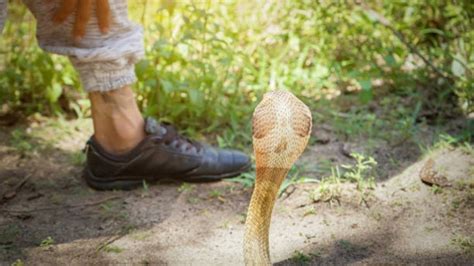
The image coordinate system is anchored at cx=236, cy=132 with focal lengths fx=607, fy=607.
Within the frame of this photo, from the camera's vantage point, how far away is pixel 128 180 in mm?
2523

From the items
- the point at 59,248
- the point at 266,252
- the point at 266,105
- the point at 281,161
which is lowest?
the point at 59,248

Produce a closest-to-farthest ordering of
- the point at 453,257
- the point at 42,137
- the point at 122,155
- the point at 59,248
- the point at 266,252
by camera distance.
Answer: the point at 266,252 → the point at 453,257 → the point at 59,248 → the point at 122,155 → the point at 42,137

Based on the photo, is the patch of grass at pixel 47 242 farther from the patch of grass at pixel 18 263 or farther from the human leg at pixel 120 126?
the human leg at pixel 120 126

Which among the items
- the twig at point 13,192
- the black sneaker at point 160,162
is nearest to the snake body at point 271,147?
the black sneaker at point 160,162

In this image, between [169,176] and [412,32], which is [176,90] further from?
[412,32]

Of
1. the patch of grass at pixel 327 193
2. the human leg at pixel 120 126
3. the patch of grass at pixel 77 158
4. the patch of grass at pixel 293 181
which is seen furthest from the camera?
the patch of grass at pixel 77 158

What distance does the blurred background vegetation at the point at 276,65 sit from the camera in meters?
3.01

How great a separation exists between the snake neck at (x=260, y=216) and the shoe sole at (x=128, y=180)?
0.85 metres

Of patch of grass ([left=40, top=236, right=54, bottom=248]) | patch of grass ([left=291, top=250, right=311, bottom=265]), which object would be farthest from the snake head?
patch of grass ([left=40, top=236, right=54, bottom=248])

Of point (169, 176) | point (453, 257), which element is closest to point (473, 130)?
point (453, 257)

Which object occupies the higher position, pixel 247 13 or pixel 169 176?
pixel 247 13

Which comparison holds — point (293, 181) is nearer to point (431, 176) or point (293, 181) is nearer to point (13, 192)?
point (431, 176)

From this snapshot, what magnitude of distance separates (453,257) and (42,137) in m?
1.99

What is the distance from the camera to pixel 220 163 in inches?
103
